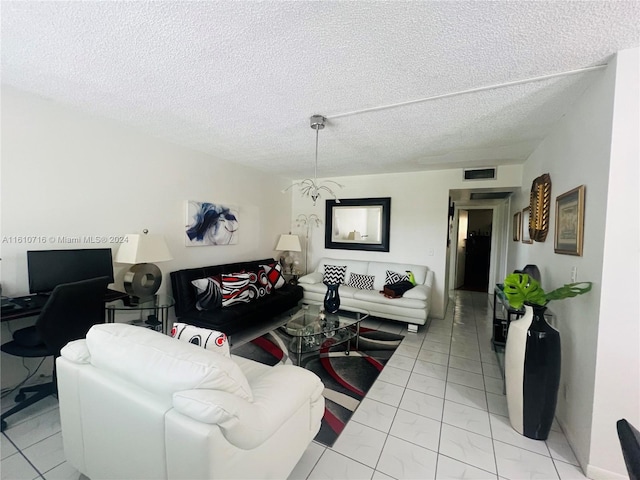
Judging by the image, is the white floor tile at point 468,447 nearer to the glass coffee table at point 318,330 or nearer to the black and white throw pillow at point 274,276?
the glass coffee table at point 318,330

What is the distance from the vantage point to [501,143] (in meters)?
2.84

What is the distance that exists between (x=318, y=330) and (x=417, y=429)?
1.19 meters

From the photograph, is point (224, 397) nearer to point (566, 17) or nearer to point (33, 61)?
point (566, 17)

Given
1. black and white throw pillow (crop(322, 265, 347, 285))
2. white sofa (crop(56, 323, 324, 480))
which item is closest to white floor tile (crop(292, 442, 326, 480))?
white sofa (crop(56, 323, 324, 480))

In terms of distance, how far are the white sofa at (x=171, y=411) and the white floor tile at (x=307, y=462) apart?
0.64 feet

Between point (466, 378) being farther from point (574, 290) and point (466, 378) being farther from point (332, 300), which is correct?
point (332, 300)

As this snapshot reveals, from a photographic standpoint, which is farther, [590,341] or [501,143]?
[501,143]

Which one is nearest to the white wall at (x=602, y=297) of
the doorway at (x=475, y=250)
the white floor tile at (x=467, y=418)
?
the white floor tile at (x=467, y=418)

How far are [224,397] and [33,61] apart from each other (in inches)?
90.0

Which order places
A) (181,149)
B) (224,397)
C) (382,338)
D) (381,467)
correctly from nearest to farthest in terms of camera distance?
1. (224,397)
2. (381,467)
3. (181,149)
4. (382,338)

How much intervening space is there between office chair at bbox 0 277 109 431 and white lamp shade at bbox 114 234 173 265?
0.49 m

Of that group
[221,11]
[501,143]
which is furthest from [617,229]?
[221,11]

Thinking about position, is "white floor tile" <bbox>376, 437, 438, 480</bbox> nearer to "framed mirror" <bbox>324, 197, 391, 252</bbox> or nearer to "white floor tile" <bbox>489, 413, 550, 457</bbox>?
"white floor tile" <bbox>489, 413, 550, 457</bbox>

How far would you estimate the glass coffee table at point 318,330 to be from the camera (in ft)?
8.77
